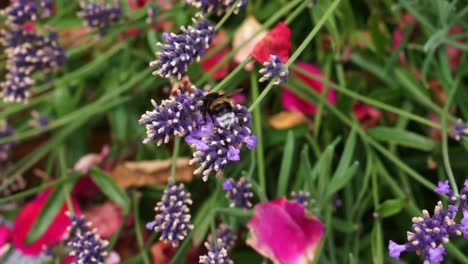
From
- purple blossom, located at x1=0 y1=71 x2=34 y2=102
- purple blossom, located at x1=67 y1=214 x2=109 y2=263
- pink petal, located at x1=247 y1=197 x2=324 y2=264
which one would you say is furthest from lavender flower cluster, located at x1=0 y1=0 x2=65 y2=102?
pink petal, located at x1=247 y1=197 x2=324 y2=264

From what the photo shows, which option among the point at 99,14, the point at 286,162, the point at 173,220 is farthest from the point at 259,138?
the point at 99,14

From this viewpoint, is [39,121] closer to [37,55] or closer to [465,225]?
[37,55]

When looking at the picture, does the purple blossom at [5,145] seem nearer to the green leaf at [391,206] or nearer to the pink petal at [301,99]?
the pink petal at [301,99]

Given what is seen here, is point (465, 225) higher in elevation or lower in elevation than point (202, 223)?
lower

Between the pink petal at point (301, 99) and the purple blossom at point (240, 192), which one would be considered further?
the pink petal at point (301, 99)

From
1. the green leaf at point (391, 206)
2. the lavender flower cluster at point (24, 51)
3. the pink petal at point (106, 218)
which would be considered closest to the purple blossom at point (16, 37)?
the lavender flower cluster at point (24, 51)

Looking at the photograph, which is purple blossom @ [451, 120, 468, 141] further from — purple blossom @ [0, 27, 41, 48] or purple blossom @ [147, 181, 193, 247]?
purple blossom @ [0, 27, 41, 48]
